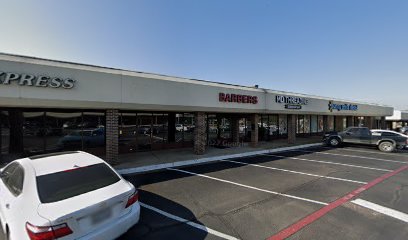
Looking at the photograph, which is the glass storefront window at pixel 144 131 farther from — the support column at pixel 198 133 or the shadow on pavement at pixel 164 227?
the shadow on pavement at pixel 164 227

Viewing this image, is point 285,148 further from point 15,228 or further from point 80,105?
point 15,228

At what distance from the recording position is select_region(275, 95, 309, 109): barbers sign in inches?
626

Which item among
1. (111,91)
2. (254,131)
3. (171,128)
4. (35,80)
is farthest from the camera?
(254,131)

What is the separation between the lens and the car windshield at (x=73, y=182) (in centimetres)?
329

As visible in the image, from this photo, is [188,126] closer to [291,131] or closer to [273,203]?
[291,131]

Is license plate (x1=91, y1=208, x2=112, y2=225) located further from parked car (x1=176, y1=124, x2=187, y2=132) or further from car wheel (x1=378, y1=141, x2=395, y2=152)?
car wheel (x1=378, y1=141, x2=395, y2=152)

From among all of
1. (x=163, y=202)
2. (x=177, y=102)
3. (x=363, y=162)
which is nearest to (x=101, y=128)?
(x=177, y=102)

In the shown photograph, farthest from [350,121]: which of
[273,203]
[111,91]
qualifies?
[111,91]

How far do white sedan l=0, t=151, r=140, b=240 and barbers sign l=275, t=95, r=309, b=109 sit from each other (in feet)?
45.9

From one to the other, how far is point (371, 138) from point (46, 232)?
1967 centimetres

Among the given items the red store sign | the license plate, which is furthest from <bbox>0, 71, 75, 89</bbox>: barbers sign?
the red store sign

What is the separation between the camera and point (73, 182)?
12.0 feet

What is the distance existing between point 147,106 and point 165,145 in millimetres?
4849

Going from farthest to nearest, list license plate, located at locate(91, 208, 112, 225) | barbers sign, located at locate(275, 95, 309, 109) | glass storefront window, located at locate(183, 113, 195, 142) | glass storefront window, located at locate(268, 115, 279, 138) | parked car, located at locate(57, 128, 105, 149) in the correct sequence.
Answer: glass storefront window, located at locate(268, 115, 279, 138)
barbers sign, located at locate(275, 95, 309, 109)
glass storefront window, located at locate(183, 113, 195, 142)
parked car, located at locate(57, 128, 105, 149)
license plate, located at locate(91, 208, 112, 225)
